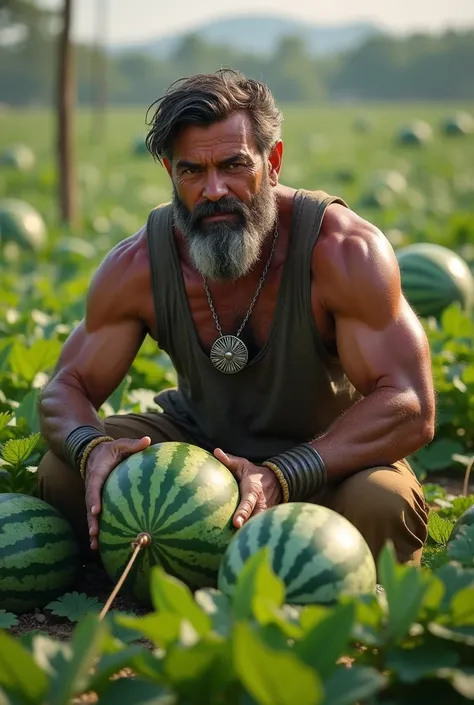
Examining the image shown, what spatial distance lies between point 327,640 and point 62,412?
5.97 ft

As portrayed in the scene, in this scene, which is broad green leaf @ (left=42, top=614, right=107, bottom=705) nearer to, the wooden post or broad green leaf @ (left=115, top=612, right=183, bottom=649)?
broad green leaf @ (left=115, top=612, right=183, bottom=649)

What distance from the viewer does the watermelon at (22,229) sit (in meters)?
10.6

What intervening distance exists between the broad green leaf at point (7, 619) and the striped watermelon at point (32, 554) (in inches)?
7.7

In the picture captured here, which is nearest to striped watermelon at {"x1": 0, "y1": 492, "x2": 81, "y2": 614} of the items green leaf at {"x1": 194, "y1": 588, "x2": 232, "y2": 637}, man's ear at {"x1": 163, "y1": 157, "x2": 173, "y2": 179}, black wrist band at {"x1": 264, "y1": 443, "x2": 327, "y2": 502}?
black wrist band at {"x1": 264, "y1": 443, "x2": 327, "y2": 502}

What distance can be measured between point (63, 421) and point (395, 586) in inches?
66.2

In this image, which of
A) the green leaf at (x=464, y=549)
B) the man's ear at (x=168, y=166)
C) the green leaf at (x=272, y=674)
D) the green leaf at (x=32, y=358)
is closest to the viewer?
the green leaf at (x=272, y=674)

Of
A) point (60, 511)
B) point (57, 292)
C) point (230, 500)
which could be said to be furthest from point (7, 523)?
point (57, 292)

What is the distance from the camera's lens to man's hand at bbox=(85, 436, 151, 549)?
3.37m

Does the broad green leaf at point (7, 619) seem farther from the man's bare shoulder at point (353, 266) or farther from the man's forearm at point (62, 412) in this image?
the man's bare shoulder at point (353, 266)

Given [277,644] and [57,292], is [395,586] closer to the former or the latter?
[277,644]

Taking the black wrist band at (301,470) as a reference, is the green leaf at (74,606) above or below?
below

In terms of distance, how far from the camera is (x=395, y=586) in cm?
244

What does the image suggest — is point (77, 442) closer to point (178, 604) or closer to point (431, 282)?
point (178, 604)

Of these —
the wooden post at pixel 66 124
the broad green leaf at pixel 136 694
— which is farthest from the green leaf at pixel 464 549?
the wooden post at pixel 66 124
